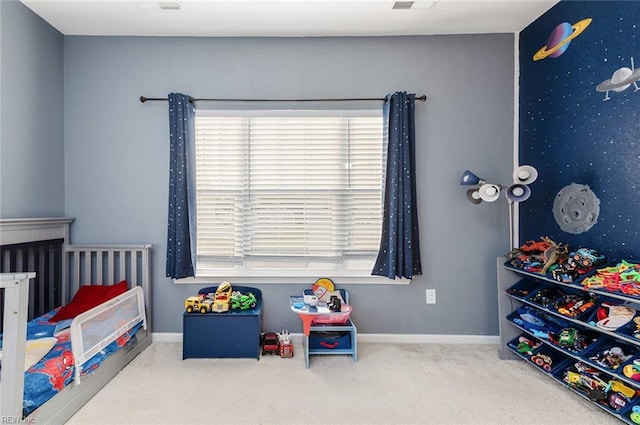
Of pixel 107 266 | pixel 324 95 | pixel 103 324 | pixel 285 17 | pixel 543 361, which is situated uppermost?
pixel 285 17

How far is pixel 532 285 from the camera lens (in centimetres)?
232

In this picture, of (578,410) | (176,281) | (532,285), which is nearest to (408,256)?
(532,285)

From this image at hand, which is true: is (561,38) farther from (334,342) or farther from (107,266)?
(107,266)

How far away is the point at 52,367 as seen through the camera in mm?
1593

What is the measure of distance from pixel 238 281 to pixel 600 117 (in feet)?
8.92

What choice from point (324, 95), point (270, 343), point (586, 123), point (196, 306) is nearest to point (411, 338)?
Answer: point (270, 343)

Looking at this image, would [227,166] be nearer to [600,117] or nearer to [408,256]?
[408,256]

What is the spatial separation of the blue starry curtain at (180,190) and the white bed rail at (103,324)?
0.34m

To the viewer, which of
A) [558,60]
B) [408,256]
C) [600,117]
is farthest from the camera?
[408,256]

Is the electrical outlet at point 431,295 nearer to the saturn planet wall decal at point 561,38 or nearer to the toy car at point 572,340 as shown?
the toy car at point 572,340

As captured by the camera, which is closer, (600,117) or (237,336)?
(600,117)

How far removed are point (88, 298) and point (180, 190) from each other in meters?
1.03

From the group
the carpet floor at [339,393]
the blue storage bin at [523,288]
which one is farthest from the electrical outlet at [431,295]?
the blue storage bin at [523,288]

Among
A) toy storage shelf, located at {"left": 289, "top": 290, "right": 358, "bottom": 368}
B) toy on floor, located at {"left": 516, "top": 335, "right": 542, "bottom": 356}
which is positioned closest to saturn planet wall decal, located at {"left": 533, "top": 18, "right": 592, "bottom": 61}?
toy on floor, located at {"left": 516, "top": 335, "right": 542, "bottom": 356}
